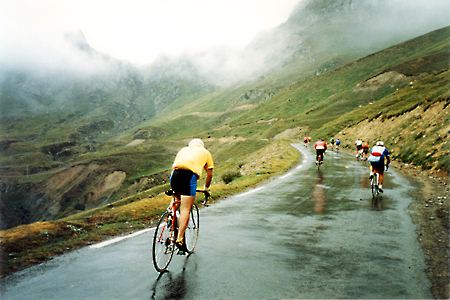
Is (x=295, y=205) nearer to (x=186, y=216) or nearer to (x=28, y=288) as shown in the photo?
(x=186, y=216)

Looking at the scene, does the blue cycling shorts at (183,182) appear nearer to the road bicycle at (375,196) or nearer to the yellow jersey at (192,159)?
the yellow jersey at (192,159)

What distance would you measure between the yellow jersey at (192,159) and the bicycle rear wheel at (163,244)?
1.07 meters

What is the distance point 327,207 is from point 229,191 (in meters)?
6.96

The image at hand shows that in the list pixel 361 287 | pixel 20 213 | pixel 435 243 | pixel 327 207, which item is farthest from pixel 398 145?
pixel 20 213

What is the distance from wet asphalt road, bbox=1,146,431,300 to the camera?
7.36 m

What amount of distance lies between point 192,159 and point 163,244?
184 centimetres

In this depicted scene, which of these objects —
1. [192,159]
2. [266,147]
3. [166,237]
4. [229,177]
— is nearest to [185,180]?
[192,159]

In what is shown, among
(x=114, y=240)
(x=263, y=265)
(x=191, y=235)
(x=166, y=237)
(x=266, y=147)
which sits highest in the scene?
(x=166, y=237)

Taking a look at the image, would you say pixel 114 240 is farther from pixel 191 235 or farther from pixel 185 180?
pixel 185 180

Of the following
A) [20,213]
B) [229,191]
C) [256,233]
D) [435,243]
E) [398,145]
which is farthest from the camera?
[20,213]

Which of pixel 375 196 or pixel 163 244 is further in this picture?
pixel 375 196

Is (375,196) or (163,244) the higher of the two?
(163,244)

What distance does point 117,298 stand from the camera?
704 centimetres

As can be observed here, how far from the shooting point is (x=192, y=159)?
28.9 ft
